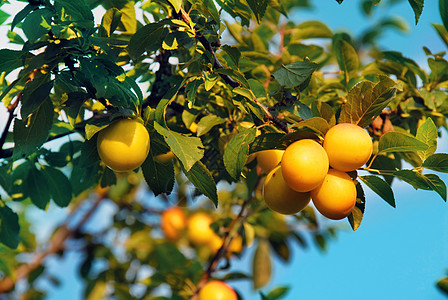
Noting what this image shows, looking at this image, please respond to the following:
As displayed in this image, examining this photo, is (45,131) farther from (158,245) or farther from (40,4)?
(158,245)

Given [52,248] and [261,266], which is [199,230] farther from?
[52,248]

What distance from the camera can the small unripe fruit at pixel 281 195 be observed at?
Result: 0.96 meters

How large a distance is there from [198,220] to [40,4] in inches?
75.4

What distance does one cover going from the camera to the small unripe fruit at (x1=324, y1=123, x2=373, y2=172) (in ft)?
2.90

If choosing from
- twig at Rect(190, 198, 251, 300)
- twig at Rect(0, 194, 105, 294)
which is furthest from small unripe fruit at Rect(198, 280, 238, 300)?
twig at Rect(0, 194, 105, 294)

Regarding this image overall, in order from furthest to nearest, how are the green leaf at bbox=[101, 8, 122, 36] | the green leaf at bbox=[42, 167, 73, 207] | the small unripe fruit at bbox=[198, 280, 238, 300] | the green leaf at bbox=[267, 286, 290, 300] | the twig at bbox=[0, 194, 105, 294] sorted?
the twig at bbox=[0, 194, 105, 294] < the green leaf at bbox=[267, 286, 290, 300] < the small unripe fruit at bbox=[198, 280, 238, 300] < the green leaf at bbox=[42, 167, 73, 207] < the green leaf at bbox=[101, 8, 122, 36]

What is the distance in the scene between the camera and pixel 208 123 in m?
1.19

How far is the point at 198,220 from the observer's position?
2766 mm

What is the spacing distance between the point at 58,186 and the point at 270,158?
0.66 metres

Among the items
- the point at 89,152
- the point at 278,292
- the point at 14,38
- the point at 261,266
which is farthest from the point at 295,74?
the point at 261,266

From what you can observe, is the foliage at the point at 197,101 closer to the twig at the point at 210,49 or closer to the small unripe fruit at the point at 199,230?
the twig at the point at 210,49

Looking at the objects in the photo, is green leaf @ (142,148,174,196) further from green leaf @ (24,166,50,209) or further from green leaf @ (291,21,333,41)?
green leaf @ (291,21,333,41)

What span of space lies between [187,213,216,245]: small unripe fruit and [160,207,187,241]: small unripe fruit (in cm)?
5

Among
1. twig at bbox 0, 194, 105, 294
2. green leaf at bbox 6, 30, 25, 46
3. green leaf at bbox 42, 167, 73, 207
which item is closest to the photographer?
green leaf at bbox 6, 30, 25, 46
